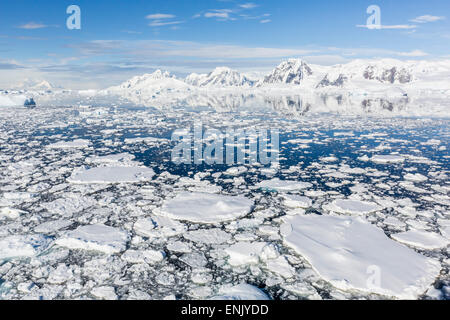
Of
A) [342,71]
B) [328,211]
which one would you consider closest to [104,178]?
[328,211]

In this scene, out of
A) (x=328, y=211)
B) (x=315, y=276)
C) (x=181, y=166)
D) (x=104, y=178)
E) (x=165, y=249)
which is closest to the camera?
(x=315, y=276)

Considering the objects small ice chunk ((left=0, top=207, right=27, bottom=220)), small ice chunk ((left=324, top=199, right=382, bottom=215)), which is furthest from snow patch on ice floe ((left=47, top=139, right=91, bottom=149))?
small ice chunk ((left=324, top=199, right=382, bottom=215))

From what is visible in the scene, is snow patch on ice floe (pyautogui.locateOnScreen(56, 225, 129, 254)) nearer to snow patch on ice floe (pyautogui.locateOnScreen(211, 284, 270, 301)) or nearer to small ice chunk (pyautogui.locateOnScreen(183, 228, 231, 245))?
small ice chunk (pyautogui.locateOnScreen(183, 228, 231, 245))

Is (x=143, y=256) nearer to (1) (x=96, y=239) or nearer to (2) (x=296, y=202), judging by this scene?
(1) (x=96, y=239)

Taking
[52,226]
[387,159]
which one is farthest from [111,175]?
[387,159]

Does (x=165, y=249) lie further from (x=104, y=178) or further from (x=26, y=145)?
(x=26, y=145)

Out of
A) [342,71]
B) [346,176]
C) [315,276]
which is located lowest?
[315,276]

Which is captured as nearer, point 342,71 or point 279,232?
point 279,232
